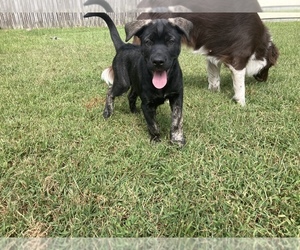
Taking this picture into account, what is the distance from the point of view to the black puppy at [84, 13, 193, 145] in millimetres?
2666

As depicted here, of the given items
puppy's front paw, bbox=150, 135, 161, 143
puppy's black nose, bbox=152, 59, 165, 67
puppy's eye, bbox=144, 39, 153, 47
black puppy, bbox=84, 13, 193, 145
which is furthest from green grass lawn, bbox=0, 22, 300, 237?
puppy's eye, bbox=144, 39, 153, 47

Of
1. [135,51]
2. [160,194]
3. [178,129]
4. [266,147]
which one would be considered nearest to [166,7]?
[135,51]

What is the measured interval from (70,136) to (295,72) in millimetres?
4010

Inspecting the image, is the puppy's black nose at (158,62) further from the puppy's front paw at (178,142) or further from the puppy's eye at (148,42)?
the puppy's front paw at (178,142)

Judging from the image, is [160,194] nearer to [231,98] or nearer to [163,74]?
[163,74]

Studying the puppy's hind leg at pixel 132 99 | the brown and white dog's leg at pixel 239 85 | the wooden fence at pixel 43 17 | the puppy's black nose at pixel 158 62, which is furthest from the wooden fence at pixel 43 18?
the puppy's black nose at pixel 158 62

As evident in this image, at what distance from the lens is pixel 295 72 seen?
551 cm

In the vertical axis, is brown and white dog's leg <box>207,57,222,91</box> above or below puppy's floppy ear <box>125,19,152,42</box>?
below

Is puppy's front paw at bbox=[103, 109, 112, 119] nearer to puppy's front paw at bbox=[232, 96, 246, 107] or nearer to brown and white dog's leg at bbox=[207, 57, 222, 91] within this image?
puppy's front paw at bbox=[232, 96, 246, 107]

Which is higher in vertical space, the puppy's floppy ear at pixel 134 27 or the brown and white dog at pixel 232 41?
the puppy's floppy ear at pixel 134 27

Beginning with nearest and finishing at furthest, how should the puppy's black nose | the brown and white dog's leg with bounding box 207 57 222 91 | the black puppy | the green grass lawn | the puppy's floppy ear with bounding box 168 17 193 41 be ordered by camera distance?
the green grass lawn, the puppy's black nose, the black puppy, the puppy's floppy ear with bounding box 168 17 193 41, the brown and white dog's leg with bounding box 207 57 222 91

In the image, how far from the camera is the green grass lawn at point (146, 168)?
83.7 inches

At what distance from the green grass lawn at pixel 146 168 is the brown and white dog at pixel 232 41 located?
0.35 metres

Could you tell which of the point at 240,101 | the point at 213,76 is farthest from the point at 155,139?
the point at 213,76
